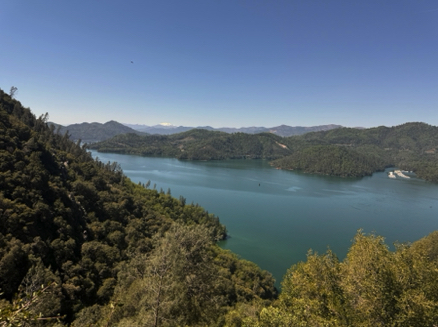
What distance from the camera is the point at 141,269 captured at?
18094 mm

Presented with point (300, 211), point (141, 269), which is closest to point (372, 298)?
point (141, 269)

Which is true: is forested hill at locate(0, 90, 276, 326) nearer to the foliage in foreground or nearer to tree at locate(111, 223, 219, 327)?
tree at locate(111, 223, 219, 327)

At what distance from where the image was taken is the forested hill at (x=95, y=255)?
1304 centimetres

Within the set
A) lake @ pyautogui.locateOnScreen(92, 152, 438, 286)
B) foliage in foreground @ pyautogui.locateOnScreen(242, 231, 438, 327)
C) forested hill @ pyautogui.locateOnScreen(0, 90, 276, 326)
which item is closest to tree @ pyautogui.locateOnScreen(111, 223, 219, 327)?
forested hill @ pyautogui.locateOnScreen(0, 90, 276, 326)

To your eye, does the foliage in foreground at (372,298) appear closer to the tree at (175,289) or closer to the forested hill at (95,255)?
the tree at (175,289)

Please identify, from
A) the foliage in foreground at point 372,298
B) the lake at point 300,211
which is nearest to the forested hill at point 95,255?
the foliage in foreground at point 372,298

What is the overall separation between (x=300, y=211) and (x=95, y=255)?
54.2 metres

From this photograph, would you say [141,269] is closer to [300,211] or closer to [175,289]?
[175,289]

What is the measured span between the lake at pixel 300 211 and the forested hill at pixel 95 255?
1420 cm

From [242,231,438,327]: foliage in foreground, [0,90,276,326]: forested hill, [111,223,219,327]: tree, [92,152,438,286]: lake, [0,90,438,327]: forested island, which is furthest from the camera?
[92,152,438,286]: lake

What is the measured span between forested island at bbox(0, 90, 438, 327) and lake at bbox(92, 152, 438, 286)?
32.3 feet

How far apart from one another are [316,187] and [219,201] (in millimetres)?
48173

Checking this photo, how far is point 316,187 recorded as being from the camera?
102 m

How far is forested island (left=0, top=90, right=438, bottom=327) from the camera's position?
9445mm
